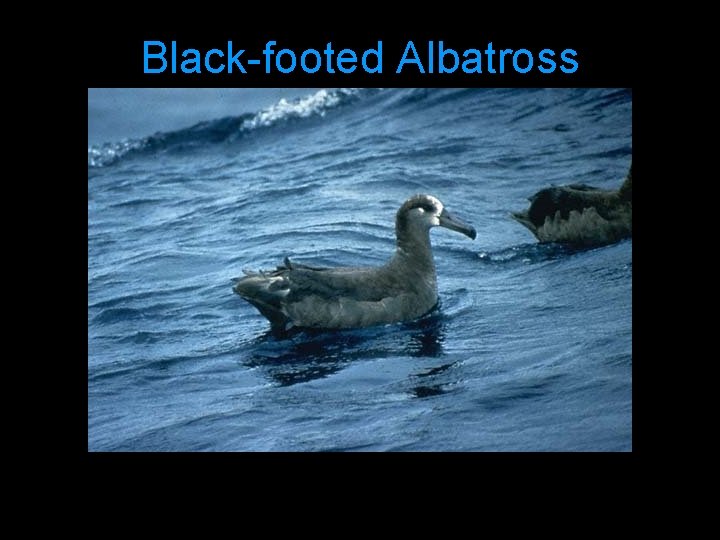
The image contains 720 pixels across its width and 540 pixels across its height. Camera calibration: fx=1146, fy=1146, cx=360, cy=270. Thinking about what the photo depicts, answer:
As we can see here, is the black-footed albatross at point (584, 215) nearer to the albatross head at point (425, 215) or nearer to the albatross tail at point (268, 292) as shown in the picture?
the albatross head at point (425, 215)

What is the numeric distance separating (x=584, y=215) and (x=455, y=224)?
2198 millimetres

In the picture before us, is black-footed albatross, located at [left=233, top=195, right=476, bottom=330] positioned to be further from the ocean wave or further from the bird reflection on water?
the ocean wave

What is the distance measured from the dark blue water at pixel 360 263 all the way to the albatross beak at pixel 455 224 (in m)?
0.74

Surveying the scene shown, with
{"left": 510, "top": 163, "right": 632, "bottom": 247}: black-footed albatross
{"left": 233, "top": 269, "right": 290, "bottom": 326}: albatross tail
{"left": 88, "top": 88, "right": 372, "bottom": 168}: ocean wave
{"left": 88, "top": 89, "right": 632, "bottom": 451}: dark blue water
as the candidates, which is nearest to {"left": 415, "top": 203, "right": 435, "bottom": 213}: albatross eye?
{"left": 88, "top": 89, "right": 632, "bottom": 451}: dark blue water

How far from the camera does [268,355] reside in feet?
33.3

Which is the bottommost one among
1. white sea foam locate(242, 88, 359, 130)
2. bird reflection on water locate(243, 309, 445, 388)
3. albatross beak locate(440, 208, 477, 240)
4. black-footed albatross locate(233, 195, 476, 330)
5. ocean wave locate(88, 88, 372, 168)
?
bird reflection on water locate(243, 309, 445, 388)

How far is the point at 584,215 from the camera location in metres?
12.6

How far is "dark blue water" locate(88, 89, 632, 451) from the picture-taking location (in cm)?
830

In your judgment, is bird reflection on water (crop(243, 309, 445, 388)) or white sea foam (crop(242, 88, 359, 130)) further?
white sea foam (crop(242, 88, 359, 130))

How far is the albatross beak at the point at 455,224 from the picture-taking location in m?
10.9

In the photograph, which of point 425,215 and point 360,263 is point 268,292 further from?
point 360,263

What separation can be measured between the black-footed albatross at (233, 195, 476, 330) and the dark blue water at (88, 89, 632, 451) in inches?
6.5

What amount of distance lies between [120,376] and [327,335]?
1882 millimetres

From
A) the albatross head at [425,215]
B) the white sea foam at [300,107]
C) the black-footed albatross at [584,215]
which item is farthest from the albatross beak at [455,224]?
the white sea foam at [300,107]
